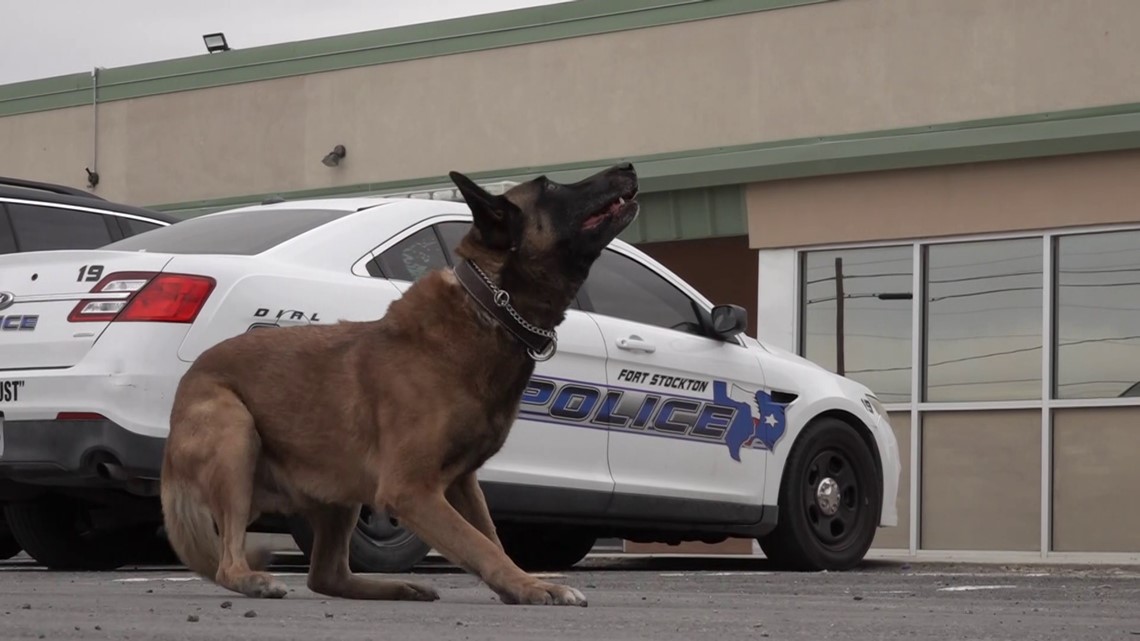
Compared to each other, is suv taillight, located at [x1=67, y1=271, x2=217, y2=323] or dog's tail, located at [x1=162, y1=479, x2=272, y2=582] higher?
suv taillight, located at [x1=67, y1=271, x2=217, y2=323]

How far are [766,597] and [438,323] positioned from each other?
5.37 ft

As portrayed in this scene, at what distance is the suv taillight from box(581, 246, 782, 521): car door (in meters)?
2.16

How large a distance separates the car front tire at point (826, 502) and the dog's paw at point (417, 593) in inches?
155

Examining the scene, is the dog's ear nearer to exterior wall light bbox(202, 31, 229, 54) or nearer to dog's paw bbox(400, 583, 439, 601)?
dog's paw bbox(400, 583, 439, 601)

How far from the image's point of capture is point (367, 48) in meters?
19.2

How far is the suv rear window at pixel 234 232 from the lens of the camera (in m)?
8.02

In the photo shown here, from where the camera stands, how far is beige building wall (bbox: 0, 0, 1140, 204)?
15086 millimetres

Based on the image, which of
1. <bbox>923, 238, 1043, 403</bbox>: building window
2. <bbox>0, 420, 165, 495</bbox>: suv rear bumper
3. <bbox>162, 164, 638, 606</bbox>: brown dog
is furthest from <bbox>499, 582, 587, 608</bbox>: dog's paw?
<bbox>923, 238, 1043, 403</bbox>: building window

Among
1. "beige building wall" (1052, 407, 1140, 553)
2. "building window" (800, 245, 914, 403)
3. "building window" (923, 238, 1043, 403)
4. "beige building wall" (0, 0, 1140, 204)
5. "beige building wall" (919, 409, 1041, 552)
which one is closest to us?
"beige building wall" (1052, 407, 1140, 553)

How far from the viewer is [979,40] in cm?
1538

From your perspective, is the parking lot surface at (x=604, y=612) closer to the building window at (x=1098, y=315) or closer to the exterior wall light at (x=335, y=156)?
the building window at (x=1098, y=315)

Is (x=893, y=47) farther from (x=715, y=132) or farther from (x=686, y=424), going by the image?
(x=686, y=424)

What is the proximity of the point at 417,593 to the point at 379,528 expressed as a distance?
6.18 ft

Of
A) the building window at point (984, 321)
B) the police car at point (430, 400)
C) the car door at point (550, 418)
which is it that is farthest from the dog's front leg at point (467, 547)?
the building window at point (984, 321)
